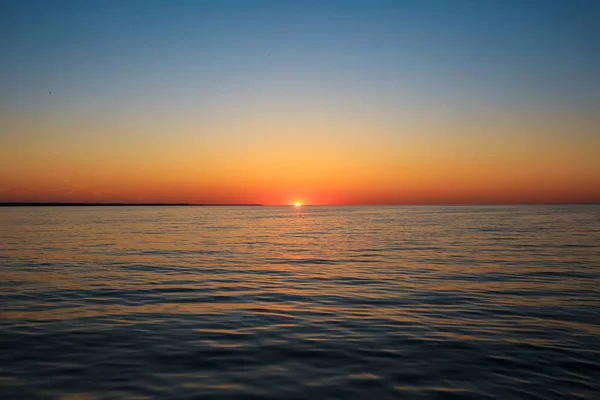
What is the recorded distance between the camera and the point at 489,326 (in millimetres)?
14023

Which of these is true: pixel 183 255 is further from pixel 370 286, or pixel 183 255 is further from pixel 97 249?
pixel 370 286

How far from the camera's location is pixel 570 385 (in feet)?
30.6

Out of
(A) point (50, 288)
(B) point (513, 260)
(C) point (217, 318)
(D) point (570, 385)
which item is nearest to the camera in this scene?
(D) point (570, 385)

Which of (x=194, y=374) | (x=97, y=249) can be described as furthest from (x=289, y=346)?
(x=97, y=249)

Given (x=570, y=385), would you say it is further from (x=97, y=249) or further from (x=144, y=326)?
(x=97, y=249)

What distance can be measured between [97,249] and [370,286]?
26.4m

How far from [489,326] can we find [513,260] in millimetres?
18579

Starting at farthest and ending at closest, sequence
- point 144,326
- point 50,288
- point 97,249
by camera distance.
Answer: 1. point 97,249
2. point 50,288
3. point 144,326

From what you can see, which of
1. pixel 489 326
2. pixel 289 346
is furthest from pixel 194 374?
pixel 489 326

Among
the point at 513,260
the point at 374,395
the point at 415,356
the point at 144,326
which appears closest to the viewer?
the point at 374,395

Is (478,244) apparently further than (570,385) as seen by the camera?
Yes

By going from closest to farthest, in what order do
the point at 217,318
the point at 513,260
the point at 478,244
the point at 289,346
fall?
the point at 289,346, the point at 217,318, the point at 513,260, the point at 478,244

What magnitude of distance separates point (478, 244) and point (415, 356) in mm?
33661

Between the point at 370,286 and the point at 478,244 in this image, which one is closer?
the point at 370,286
